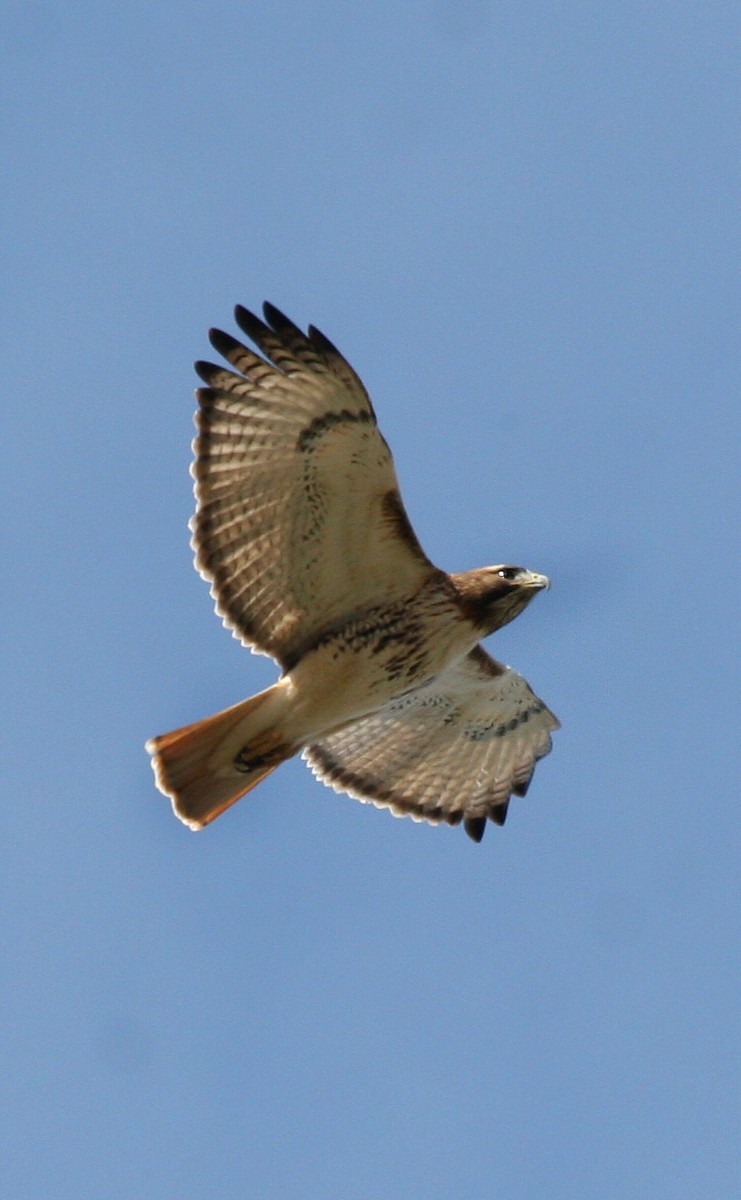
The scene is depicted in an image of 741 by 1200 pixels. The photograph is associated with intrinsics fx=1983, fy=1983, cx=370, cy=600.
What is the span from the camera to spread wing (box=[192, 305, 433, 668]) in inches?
395

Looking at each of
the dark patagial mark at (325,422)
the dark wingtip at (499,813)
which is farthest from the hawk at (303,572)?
the dark wingtip at (499,813)

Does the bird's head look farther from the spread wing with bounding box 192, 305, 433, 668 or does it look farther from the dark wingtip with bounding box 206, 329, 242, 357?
the dark wingtip with bounding box 206, 329, 242, 357

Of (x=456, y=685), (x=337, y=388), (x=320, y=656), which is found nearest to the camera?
(x=337, y=388)

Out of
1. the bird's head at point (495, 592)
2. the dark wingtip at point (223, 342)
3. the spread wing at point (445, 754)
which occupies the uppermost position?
the dark wingtip at point (223, 342)

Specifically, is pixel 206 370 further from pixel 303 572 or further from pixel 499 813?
pixel 499 813

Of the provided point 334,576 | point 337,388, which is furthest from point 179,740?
point 337,388

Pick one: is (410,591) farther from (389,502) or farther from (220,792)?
(220,792)

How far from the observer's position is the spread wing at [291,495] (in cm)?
1002

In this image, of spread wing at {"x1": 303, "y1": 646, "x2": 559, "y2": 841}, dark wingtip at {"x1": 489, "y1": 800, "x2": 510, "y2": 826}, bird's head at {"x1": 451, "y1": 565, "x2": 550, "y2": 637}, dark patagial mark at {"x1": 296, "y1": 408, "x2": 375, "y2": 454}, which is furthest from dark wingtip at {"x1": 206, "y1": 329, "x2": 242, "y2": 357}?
dark wingtip at {"x1": 489, "y1": 800, "x2": 510, "y2": 826}

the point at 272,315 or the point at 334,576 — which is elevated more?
the point at 272,315

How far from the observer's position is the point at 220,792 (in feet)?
34.5

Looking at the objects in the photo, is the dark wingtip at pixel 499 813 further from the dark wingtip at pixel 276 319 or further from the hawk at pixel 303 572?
the dark wingtip at pixel 276 319

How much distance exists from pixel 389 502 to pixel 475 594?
31.7 inches

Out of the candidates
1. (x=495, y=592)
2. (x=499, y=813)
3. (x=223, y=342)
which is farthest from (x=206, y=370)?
(x=499, y=813)
